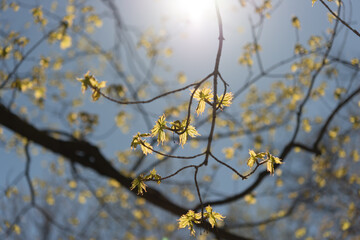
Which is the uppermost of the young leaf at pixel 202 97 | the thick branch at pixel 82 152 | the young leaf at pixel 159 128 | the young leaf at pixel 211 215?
the thick branch at pixel 82 152

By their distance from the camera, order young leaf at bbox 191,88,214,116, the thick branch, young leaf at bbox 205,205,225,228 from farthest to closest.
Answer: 1. the thick branch
2. young leaf at bbox 205,205,225,228
3. young leaf at bbox 191,88,214,116

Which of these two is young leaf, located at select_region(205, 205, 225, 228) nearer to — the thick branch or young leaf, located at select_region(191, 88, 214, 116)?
young leaf, located at select_region(191, 88, 214, 116)

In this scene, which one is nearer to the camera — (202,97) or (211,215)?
(202,97)

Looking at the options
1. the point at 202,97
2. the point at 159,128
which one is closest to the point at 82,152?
the point at 159,128

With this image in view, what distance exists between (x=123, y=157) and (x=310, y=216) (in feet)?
32.1

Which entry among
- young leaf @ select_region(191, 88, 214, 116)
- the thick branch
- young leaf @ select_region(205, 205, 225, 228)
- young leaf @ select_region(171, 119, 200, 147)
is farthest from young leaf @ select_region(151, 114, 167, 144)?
the thick branch

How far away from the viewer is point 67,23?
4.00m

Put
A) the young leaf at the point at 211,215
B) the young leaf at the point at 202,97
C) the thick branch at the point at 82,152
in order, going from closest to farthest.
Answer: the young leaf at the point at 202,97 < the young leaf at the point at 211,215 < the thick branch at the point at 82,152

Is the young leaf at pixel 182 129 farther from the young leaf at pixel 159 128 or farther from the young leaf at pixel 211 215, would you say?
the young leaf at pixel 211 215

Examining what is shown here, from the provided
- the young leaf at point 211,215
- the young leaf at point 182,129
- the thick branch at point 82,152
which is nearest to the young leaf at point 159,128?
the young leaf at point 182,129

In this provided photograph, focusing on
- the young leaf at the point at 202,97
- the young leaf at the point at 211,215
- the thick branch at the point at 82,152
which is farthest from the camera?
the thick branch at the point at 82,152

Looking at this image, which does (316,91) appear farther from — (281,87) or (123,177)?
(123,177)

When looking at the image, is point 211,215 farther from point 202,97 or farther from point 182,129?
point 202,97

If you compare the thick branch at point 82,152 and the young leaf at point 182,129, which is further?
the thick branch at point 82,152
